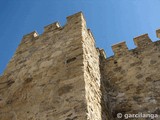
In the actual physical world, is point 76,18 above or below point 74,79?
above

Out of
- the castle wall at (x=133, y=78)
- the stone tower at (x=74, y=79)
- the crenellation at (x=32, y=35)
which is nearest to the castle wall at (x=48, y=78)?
the stone tower at (x=74, y=79)

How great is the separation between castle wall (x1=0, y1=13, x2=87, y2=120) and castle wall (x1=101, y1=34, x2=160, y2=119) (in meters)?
1.39

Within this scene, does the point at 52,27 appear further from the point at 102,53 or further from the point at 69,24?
the point at 102,53

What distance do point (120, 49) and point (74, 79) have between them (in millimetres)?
2765

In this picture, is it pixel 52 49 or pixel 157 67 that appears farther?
pixel 157 67

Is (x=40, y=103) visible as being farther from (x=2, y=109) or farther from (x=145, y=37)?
(x=145, y=37)

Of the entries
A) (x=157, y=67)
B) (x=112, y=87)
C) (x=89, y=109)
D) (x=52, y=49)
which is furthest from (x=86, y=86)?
(x=157, y=67)

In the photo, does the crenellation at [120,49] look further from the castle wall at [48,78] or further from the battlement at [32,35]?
the battlement at [32,35]

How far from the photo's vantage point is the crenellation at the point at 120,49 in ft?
19.3

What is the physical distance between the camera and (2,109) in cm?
396

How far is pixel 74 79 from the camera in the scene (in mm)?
3631

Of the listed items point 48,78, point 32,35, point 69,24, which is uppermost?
point 32,35

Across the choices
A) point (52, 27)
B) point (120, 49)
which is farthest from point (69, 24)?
point (120, 49)

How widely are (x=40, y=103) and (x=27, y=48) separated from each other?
216cm
